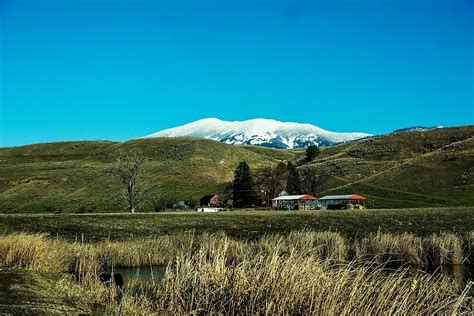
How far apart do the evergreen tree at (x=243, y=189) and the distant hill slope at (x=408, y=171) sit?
15.8 metres

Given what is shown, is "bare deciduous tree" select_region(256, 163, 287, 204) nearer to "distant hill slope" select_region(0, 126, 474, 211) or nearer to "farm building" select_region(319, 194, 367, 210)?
"distant hill slope" select_region(0, 126, 474, 211)

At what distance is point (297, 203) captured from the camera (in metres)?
95.5

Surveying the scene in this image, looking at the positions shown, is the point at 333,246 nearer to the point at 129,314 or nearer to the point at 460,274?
the point at 460,274

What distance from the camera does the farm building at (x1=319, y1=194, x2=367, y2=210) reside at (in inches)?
3465

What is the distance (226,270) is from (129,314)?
2739 millimetres

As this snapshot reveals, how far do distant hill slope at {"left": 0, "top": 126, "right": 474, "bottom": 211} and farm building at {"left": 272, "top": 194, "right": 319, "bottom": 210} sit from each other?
409 inches

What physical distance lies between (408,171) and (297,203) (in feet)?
90.0

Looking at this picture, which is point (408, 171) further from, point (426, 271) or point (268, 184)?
point (426, 271)

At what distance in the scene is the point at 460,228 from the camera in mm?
40875

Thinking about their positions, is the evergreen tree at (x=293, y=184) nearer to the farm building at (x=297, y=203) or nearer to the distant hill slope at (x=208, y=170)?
the distant hill slope at (x=208, y=170)

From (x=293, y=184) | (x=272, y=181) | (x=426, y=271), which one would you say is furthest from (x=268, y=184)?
(x=426, y=271)

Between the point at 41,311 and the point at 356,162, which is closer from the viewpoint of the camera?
the point at 41,311

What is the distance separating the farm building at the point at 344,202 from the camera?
88.0 m

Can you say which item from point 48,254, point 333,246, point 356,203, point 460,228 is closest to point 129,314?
point 48,254
